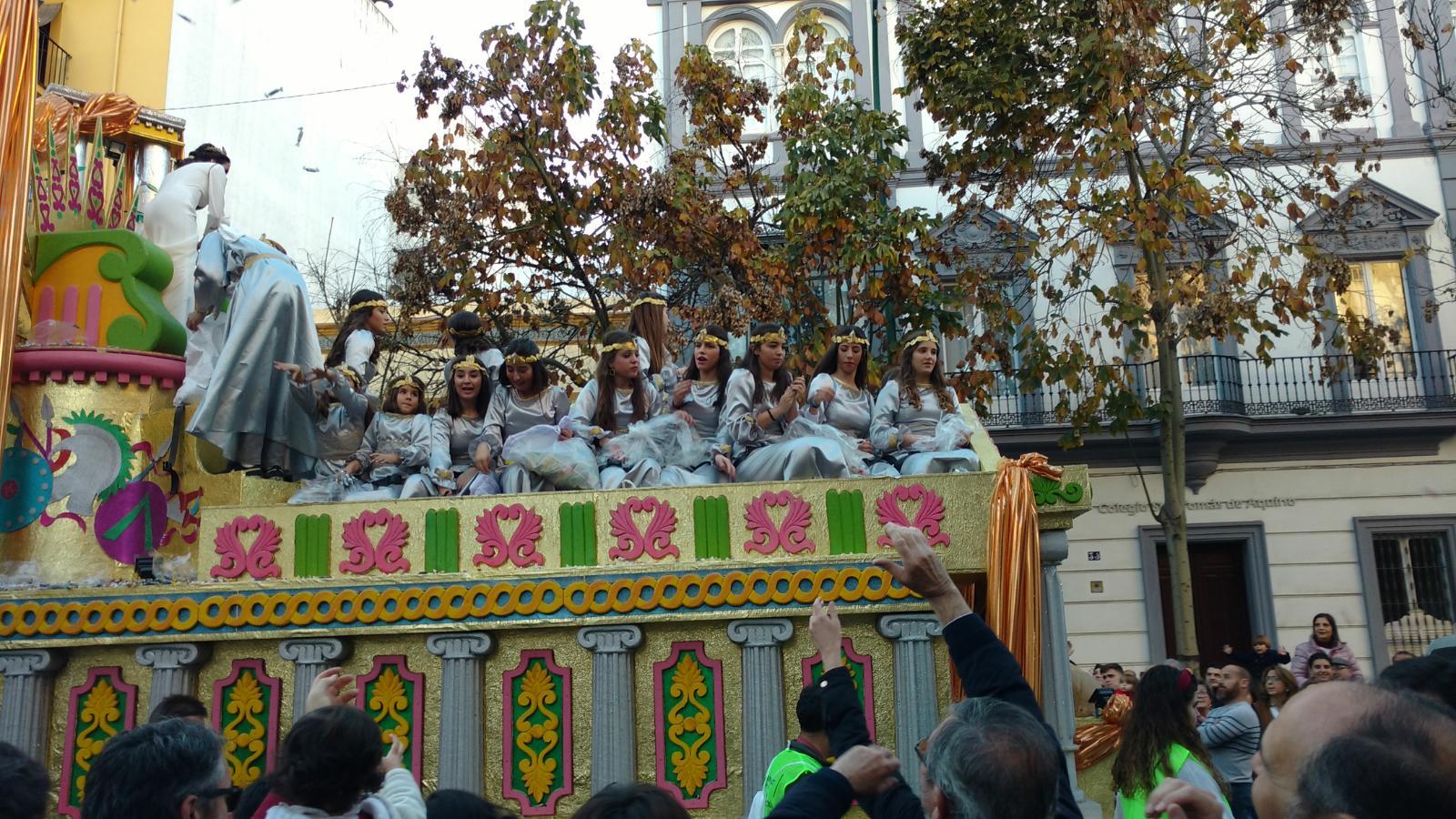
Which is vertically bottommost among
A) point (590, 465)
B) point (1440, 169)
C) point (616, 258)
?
point (590, 465)

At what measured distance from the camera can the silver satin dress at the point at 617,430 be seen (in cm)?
696

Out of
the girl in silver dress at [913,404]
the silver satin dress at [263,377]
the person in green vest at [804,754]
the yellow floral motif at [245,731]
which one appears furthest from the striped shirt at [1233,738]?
the silver satin dress at [263,377]

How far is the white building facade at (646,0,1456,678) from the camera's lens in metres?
18.3

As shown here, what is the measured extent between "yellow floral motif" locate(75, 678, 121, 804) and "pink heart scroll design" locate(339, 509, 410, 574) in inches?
55.0

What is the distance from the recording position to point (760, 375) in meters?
7.49

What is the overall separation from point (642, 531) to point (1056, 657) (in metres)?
2.08

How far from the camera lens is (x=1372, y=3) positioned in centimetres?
1958

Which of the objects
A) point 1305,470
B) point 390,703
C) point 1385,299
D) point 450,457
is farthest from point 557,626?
point 1385,299

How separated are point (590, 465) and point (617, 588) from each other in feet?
3.14

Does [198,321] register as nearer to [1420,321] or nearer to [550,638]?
[550,638]

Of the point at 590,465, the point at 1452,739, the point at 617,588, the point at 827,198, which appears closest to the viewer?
the point at 1452,739

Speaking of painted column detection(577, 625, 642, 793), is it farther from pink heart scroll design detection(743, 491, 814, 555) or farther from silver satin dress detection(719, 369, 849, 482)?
silver satin dress detection(719, 369, 849, 482)

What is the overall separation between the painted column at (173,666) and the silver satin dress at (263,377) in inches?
45.0

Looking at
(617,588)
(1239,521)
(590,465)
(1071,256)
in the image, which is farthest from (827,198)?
(1239,521)
